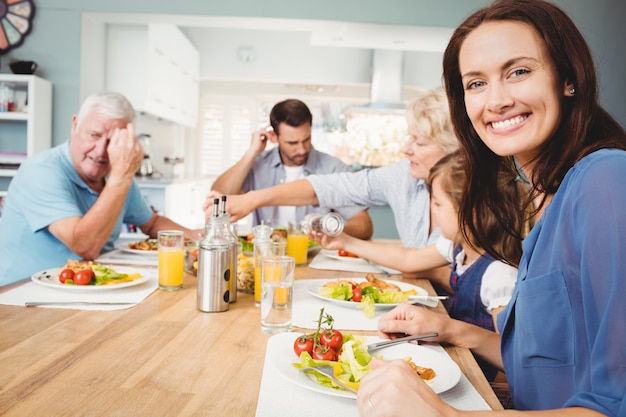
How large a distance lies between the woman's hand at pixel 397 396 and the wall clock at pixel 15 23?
15.1 ft

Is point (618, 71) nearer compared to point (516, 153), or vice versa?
point (516, 153)

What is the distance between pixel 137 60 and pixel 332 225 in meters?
3.46

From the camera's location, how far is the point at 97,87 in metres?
4.74

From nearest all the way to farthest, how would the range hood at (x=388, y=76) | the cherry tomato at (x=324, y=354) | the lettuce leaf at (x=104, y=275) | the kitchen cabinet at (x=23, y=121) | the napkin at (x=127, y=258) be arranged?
1. the cherry tomato at (x=324, y=354)
2. the lettuce leaf at (x=104, y=275)
3. the napkin at (x=127, y=258)
4. the kitchen cabinet at (x=23, y=121)
5. the range hood at (x=388, y=76)

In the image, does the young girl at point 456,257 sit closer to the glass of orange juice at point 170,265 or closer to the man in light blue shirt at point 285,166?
the glass of orange juice at point 170,265

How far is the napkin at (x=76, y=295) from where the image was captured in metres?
1.46

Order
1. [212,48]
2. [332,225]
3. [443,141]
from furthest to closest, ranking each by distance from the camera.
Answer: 1. [212,48]
2. [443,141]
3. [332,225]

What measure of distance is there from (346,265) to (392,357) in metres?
1.13

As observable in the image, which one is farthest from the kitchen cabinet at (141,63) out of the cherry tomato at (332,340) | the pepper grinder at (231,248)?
the cherry tomato at (332,340)

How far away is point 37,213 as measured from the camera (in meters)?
2.12

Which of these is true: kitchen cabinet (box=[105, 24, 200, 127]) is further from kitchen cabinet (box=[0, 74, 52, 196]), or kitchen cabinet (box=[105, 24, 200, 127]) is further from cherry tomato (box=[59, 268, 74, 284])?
cherry tomato (box=[59, 268, 74, 284])

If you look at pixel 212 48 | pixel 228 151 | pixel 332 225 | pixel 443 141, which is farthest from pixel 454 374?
pixel 228 151

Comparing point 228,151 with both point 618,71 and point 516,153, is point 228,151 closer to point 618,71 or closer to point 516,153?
point 618,71

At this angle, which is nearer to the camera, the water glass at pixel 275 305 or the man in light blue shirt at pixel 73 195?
the water glass at pixel 275 305
